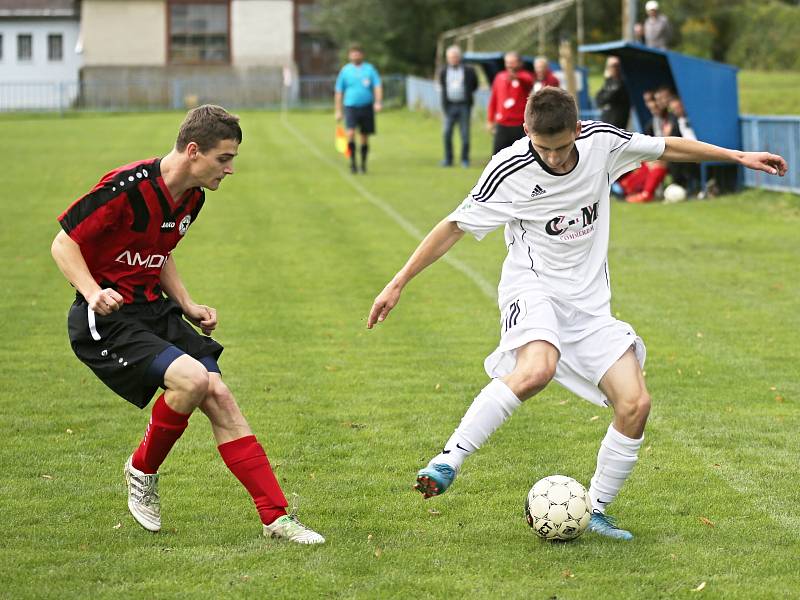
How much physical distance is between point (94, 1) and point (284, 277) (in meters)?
52.6

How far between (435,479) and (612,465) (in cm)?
89

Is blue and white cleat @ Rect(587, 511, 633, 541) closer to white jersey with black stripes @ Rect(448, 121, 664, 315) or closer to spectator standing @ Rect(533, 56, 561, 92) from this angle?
white jersey with black stripes @ Rect(448, 121, 664, 315)

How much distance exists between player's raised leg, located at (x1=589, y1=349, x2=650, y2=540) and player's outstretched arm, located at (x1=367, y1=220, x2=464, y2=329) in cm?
88

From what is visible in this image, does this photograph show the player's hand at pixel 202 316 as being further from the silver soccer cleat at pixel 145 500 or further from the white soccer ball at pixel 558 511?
the white soccer ball at pixel 558 511

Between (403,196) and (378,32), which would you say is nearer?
(403,196)

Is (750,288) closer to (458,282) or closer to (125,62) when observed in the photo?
(458,282)

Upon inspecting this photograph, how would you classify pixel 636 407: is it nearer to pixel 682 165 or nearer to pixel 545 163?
pixel 545 163

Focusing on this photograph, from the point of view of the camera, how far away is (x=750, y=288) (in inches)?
476

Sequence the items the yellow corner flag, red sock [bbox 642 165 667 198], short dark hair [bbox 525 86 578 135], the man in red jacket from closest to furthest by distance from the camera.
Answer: short dark hair [bbox 525 86 578 135] → red sock [bbox 642 165 667 198] → the man in red jacket → the yellow corner flag

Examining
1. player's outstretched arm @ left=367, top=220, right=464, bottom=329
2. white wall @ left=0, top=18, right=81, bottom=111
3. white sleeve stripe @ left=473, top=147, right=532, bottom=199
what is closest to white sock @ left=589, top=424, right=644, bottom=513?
player's outstretched arm @ left=367, top=220, right=464, bottom=329

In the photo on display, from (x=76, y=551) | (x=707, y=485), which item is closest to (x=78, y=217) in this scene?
(x=76, y=551)

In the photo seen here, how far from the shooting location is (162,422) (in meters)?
5.37

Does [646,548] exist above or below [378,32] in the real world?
below

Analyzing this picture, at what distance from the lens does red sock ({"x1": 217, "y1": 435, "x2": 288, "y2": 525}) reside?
17.4 feet
